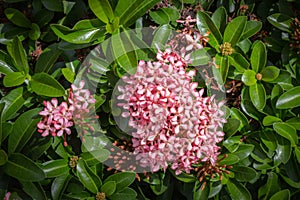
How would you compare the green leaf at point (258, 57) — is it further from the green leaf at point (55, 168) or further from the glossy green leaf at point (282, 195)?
the green leaf at point (55, 168)

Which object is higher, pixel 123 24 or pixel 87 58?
pixel 123 24

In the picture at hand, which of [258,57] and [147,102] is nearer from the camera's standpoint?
[147,102]

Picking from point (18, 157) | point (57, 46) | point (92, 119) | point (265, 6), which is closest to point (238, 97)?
point (265, 6)

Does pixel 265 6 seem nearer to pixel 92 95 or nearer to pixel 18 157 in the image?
pixel 92 95

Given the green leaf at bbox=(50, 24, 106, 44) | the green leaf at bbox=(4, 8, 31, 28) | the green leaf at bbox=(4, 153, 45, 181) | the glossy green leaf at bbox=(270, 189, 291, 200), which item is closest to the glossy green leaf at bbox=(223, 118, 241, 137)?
the glossy green leaf at bbox=(270, 189, 291, 200)

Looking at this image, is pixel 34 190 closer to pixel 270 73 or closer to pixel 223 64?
pixel 223 64

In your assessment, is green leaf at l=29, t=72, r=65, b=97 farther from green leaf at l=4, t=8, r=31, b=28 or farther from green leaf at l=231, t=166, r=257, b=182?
green leaf at l=231, t=166, r=257, b=182

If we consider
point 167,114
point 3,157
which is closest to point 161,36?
point 167,114

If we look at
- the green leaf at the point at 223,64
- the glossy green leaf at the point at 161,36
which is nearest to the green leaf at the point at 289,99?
the green leaf at the point at 223,64
